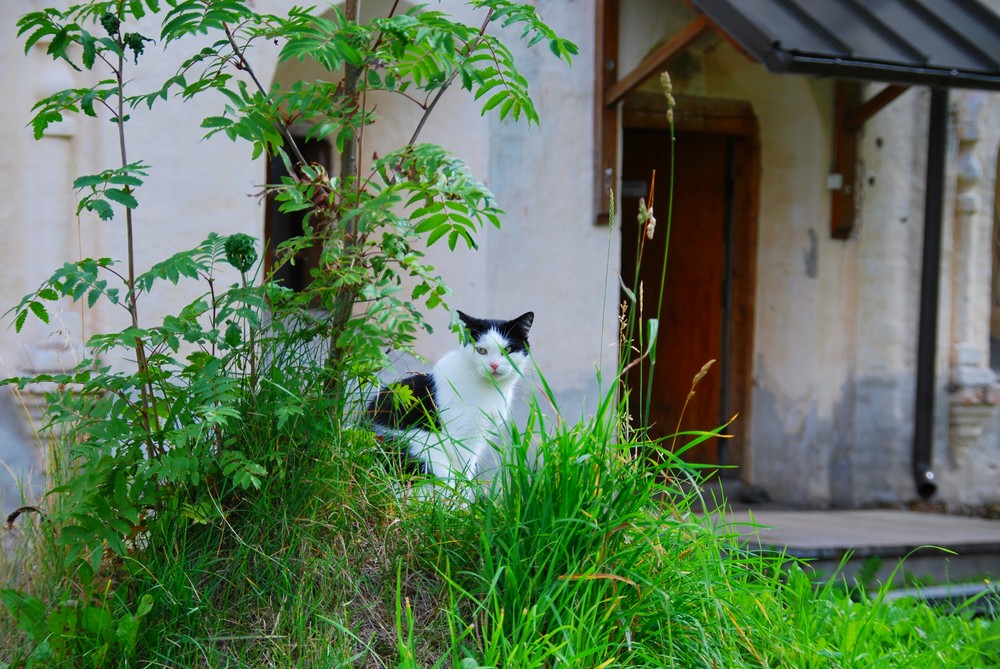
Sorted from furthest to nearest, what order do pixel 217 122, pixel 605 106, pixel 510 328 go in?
1. pixel 605 106
2. pixel 510 328
3. pixel 217 122

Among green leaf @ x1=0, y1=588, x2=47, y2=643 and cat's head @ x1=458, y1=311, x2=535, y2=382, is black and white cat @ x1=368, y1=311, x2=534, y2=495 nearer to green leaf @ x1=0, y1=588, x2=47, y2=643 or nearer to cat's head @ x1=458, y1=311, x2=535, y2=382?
cat's head @ x1=458, y1=311, x2=535, y2=382

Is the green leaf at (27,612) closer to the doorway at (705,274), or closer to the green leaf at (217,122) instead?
the green leaf at (217,122)

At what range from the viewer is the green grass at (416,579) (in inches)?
102

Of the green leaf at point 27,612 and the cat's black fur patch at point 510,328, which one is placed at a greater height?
the cat's black fur patch at point 510,328

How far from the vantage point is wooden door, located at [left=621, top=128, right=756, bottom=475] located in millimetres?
7367

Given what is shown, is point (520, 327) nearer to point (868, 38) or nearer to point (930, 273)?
point (868, 38)


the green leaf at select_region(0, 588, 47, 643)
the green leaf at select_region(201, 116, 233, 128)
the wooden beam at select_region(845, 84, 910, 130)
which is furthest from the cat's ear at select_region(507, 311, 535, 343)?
the wooden beam at select_region(845, 84, 910, 130)

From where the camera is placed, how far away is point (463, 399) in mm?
3557

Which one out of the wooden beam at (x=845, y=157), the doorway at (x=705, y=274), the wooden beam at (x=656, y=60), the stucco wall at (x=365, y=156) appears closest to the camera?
the stucco wall at (x=365, y=156)

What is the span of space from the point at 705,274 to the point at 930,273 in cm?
150

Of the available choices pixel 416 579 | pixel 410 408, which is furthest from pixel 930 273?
pixel 416 579

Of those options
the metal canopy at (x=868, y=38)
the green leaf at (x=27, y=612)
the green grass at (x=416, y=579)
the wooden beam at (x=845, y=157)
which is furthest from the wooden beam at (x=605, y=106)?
the green leaf at (x=27, y=612)

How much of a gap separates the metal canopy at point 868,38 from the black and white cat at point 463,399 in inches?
93.7

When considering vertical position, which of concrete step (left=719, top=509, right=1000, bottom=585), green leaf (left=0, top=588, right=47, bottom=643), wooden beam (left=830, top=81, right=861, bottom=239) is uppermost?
wooden beam (left=830, top=81, right=861, bottom=239)
